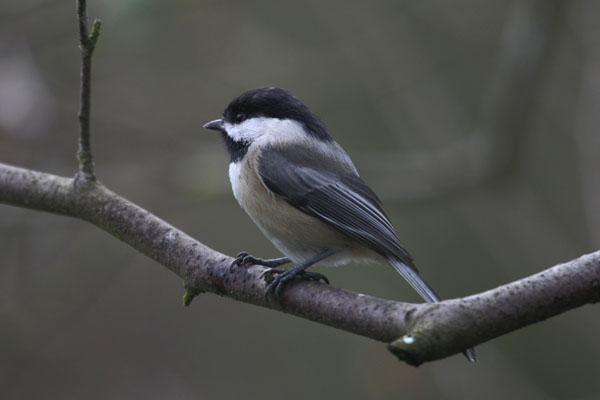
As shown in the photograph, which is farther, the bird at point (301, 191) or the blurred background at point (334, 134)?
the blurred background at point (334, 134)

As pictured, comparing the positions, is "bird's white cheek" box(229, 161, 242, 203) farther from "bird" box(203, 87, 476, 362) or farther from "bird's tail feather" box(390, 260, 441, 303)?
"bird's tail feather" box(390, 260, 441, 303)

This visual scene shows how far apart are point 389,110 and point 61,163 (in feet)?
7.91

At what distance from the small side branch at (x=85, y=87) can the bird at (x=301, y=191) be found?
2.10 feet

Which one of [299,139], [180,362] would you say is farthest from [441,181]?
[180,362]

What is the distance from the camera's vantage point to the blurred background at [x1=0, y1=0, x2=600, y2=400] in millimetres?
3822

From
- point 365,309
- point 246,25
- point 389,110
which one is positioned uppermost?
point 246,25

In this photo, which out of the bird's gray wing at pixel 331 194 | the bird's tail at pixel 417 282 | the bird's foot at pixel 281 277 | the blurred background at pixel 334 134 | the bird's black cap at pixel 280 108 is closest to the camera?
the bird's foot at pixel 281 277

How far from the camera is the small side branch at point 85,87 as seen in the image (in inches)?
80.3

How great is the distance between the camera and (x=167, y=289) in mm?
5086

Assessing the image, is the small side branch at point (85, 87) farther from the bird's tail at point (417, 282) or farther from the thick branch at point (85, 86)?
the bird's tail at point (417, 282)

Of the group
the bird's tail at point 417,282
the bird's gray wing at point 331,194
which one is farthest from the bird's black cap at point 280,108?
the bird's tail at point 417,282

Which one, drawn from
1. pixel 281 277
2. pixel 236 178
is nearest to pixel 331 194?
pixel 236 178

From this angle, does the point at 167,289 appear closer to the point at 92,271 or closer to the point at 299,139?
the point at 92,271

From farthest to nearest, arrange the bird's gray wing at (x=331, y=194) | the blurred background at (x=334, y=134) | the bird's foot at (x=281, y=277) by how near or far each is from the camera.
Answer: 1. the blurred background at (x=334, y=134)
2. the bird's gray wing at (x=331, y=194)
3. the bird's foot at (x=281, y=277)
